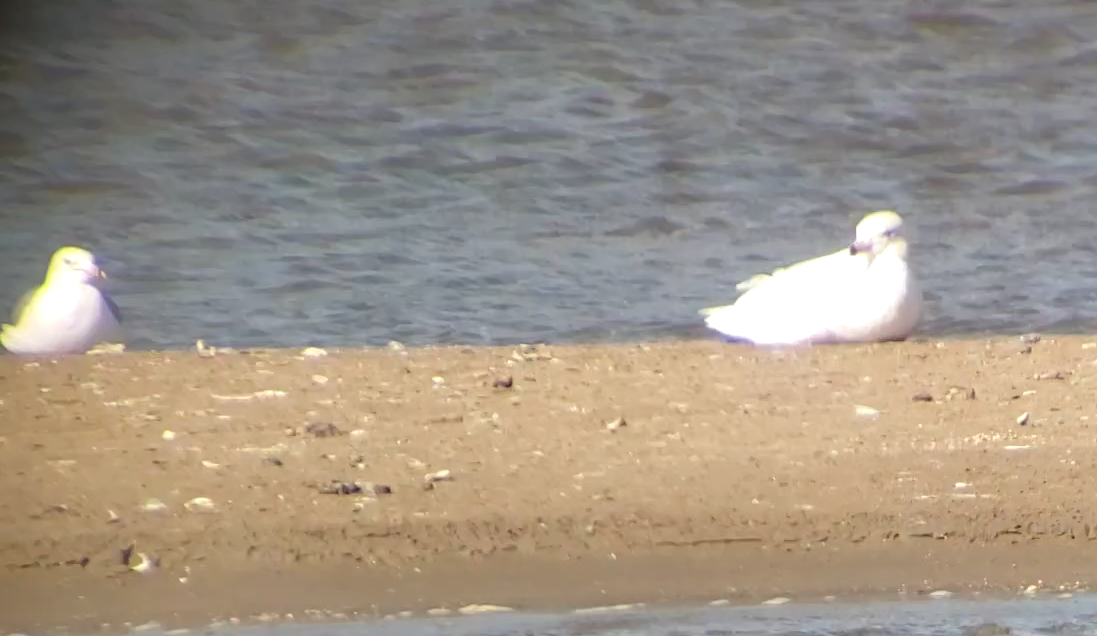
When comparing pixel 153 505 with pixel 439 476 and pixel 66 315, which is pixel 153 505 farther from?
pixel 66 315

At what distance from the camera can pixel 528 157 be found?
10789mm

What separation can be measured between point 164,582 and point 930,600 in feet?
5.84

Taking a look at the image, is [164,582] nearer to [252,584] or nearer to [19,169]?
[252,584]

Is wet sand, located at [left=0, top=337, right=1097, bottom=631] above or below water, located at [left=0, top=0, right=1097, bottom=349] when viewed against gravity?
below

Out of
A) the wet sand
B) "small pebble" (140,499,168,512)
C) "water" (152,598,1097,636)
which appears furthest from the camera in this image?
"small pebble" (140,499,168,512)

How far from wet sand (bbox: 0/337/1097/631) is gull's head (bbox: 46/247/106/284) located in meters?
0.74

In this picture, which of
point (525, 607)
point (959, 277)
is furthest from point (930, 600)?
point (959, 277)

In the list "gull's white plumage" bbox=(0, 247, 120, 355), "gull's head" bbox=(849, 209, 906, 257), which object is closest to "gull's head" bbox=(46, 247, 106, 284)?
"gull's white plumage" bbox=(0, 247, 120, 355)

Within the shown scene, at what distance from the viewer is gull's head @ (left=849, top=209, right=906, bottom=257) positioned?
7.18 m

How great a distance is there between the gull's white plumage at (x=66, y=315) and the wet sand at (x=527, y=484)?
418 mm

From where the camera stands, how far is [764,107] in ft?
38.7

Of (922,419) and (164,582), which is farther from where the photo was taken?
(922,419)

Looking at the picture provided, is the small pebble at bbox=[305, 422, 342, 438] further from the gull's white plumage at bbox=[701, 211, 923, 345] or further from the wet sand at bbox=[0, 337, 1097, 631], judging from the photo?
the gull's white plumage at bbox=[701, 211, 923, 345]

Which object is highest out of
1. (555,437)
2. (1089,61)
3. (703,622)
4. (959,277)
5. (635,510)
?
(1089,61)
